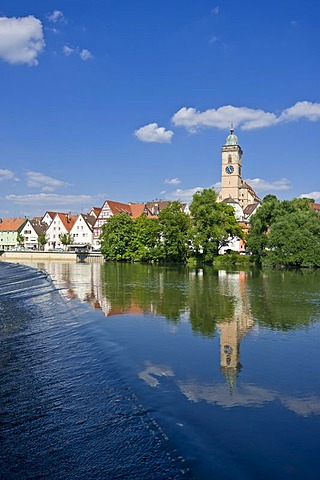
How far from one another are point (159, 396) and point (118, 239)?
262 ft

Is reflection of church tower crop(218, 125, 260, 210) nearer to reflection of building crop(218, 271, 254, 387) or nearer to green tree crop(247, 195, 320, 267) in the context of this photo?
green tree crop(247, 195, 320, 267)

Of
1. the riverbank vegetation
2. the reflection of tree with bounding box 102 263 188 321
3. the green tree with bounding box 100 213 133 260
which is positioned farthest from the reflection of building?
the green tree with bounding box 100 213 133 260

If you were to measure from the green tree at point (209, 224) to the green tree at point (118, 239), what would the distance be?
17.1 meters

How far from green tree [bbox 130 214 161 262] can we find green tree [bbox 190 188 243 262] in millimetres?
8492

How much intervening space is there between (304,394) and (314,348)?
5163mm

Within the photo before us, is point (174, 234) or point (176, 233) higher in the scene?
point (176, 233)

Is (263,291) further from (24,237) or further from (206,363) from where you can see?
(24,237)

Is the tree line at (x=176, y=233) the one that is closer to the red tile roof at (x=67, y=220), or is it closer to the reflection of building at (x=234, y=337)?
the red tile roof at (x=67, y=220)

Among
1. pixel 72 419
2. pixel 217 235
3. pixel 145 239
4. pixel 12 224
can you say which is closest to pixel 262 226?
pixel 217 235

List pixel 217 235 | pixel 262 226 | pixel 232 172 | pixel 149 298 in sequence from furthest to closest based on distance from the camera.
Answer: pixel 232 172
pixel 262 226
pixel 217 235
pixel 149 298

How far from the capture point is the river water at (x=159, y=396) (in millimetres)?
7762

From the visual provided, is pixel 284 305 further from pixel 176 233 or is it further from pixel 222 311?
pixel 176 233

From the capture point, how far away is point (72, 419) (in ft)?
31.0

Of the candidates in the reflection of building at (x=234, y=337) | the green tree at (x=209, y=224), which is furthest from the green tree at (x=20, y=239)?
the reflection of building at (x=234, y=337)
